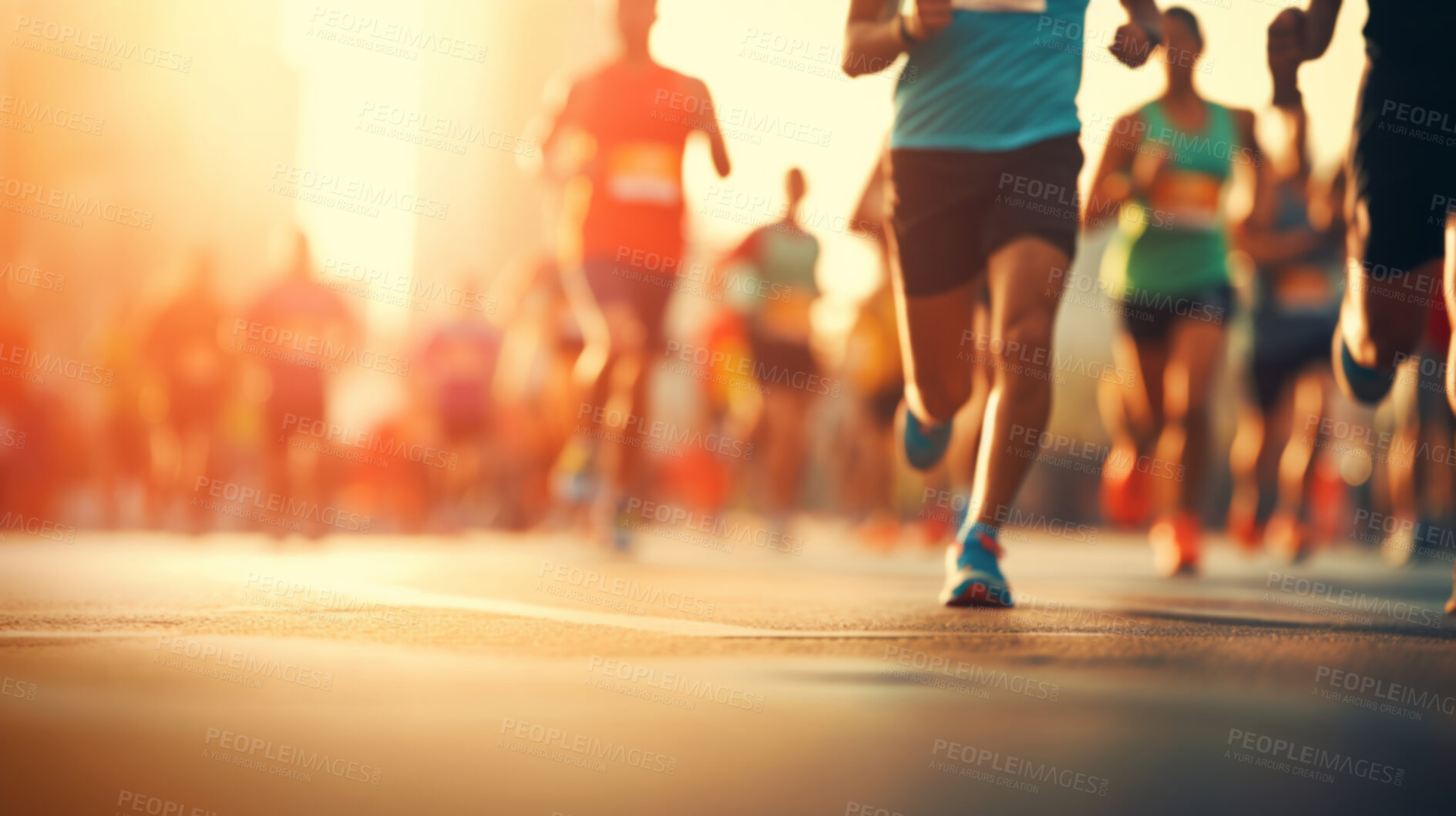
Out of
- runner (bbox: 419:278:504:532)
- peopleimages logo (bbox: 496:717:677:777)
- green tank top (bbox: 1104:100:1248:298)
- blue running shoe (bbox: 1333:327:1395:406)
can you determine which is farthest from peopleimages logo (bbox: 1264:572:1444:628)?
runner (bbox: 419:278:504:532)

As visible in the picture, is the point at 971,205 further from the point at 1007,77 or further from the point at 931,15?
the point at 931,15

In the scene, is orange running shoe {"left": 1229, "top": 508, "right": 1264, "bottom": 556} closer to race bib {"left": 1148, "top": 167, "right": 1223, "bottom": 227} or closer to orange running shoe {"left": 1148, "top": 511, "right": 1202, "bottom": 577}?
orange running shoe {"left": 1148, "top": 511, "right": 1202, "bottom": 577}

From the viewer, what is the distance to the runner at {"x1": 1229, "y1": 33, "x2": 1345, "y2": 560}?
21.5 ft

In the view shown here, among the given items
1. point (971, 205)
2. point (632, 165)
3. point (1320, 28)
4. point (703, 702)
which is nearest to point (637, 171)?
point (632, 165)

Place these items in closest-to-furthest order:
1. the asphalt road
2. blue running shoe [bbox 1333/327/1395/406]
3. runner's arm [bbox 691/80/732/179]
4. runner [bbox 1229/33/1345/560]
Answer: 1. the asphalt road
2. blue running shoe [bbox 1333/327/1395/406]
3. runner's arm [bbox 691/80/732/179]
4. runner [bbox 1229/33/1345/560]

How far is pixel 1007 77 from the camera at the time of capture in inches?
140

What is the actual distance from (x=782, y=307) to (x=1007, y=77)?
4513 mm

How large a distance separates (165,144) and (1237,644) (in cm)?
3779

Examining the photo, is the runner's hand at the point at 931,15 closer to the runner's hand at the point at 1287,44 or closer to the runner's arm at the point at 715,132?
the runner's hand at the point at 1287,44

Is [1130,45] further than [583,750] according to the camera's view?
Yes

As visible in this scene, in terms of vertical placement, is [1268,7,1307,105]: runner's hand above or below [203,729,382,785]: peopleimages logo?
above

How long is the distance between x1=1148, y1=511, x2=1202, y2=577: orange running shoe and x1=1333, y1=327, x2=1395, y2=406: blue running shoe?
143 centimetres

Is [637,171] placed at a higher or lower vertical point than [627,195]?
higher

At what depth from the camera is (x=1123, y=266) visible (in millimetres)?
5641
